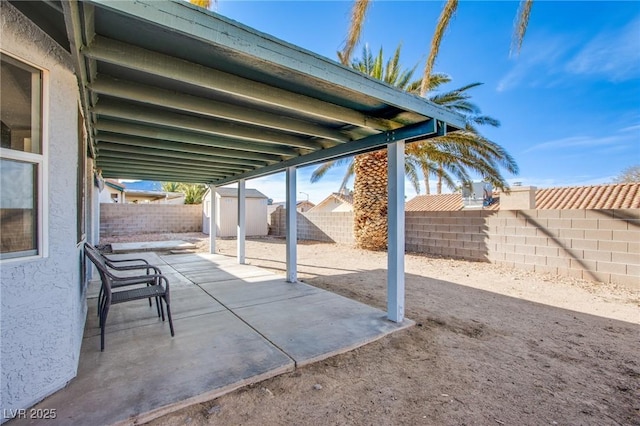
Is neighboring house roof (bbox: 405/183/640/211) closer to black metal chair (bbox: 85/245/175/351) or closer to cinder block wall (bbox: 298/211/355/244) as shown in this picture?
cinder block wall (bbox: 298/211/355/244)

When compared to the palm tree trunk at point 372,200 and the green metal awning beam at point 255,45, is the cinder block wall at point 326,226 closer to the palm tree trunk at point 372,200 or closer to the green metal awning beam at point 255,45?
the palm tree trunk at point 372,200

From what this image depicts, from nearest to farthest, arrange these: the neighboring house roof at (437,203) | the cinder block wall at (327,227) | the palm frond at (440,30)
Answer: the palm frond at (440,30) → the cinder block wall at (327,227) → the neighboring house roof at (437,203)

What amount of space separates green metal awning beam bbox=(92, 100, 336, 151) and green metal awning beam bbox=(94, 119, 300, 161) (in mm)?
268

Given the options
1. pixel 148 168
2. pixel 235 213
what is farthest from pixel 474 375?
pixel 235 213

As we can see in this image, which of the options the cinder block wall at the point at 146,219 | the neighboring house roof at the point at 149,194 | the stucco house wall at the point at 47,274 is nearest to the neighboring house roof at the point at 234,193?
the cinder block wall at the point at 146,219

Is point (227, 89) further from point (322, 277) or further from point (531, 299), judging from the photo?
point (531, 299)

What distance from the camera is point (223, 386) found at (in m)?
2.36

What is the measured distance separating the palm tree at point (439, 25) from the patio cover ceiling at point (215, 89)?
1.97m

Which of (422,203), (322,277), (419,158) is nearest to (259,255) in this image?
(322,277)

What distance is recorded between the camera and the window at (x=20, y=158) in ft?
6.31

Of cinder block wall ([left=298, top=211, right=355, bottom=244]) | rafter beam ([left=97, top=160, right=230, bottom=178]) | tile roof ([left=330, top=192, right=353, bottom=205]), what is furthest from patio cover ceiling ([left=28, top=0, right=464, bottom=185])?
tile roof ([left=330, top=192, right=353, bottom=205])

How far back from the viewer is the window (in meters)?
1.92

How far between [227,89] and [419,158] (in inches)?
347
